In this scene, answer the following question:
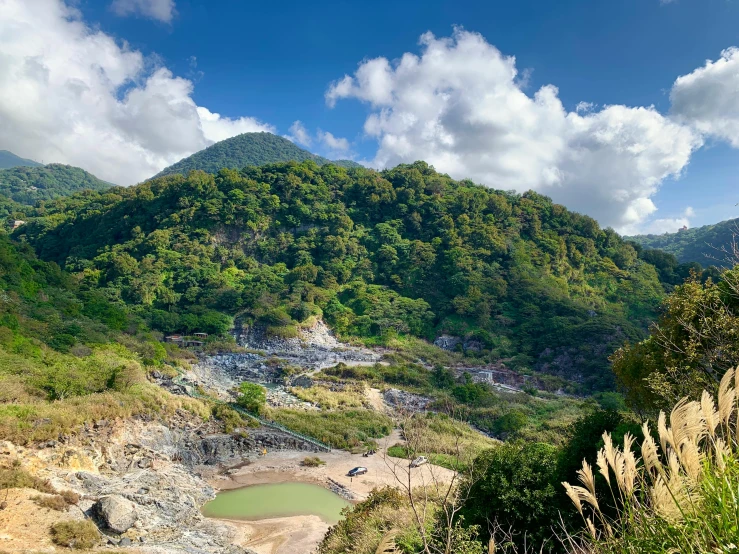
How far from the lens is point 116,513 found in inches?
443

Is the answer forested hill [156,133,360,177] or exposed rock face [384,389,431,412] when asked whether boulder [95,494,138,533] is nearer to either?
exposed rock face [384,389,431,412]

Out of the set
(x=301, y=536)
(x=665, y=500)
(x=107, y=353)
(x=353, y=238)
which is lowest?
(x=301, y=536)

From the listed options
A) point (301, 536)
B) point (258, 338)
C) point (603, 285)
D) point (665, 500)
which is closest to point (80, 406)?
point (301, 536)

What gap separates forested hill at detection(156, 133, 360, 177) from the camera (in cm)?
12006

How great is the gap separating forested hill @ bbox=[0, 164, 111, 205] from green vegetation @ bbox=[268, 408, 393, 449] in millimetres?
106576

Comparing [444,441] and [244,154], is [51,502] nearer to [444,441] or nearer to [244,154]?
[444,441]

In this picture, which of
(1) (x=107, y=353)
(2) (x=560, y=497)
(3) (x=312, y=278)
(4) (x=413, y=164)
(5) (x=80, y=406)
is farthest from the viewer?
(4) (x=413, y=164)

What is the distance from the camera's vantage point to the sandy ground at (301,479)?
1290cm

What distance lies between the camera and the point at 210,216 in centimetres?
5456

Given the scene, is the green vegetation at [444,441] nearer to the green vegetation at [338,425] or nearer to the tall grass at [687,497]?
the green vegetation at [338,425]

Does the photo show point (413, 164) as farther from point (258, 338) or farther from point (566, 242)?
point (258, 338)

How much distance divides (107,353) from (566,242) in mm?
54391

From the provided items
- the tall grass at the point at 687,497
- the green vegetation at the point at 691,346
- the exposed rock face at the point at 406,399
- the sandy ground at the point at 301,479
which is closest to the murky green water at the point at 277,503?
the sandy ground at the point at 301,479

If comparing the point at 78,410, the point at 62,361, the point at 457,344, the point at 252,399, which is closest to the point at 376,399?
the point at 252,399
